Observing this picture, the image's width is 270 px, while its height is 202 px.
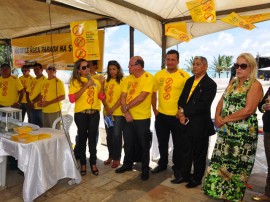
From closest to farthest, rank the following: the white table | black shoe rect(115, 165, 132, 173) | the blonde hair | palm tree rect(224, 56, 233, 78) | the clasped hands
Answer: the blonde hair → the white table → the clasped hands → black shoe rect(115, 165, 132, 173) → palm tree rect(224, 56, 233, 78)

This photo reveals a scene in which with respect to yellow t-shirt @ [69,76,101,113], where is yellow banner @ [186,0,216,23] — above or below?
above

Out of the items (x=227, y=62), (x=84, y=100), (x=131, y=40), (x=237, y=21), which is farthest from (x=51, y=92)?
(x=227, y=62)

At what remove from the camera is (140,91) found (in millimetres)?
3248

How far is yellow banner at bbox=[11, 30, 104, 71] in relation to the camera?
5414 mm

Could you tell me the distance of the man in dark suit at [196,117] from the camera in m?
2.87

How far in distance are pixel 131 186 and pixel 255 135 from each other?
1567 mm

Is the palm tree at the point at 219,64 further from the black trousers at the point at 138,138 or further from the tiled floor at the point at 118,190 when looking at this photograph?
the black trousers at the point at 138,138

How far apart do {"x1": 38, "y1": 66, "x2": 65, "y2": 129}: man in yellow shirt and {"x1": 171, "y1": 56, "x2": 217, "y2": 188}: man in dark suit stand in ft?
7.06

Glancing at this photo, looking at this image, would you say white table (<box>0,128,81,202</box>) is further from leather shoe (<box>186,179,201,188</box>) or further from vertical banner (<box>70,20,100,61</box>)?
vertical banner (<box>70,20,100,61</box>)

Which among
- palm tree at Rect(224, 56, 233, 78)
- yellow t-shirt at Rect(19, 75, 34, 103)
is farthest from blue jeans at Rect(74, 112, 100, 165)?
palm tree at Rect(224, 56, 233, 78)

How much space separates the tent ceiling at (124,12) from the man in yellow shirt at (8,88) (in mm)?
1078

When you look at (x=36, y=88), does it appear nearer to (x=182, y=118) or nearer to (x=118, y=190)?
(x=118, y=190)

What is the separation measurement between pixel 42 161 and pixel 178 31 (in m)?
2.95

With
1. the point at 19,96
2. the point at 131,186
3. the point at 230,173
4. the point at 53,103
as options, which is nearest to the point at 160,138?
the point at 131,186
